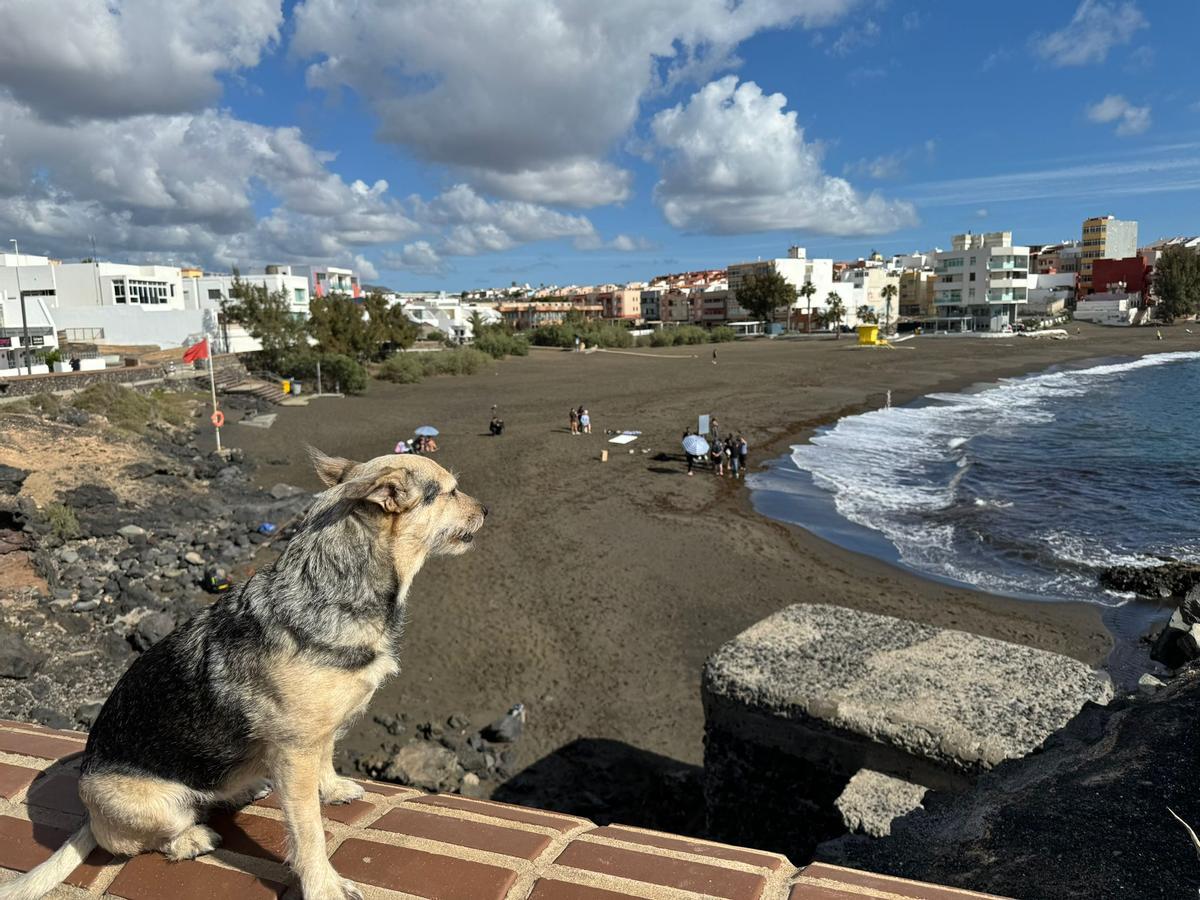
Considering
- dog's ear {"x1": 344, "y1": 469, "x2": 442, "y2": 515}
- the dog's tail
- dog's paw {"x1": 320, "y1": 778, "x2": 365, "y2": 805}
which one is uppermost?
dog's ear {"x1": 344, "y1": 469, "x2": 442, "y2": 515}

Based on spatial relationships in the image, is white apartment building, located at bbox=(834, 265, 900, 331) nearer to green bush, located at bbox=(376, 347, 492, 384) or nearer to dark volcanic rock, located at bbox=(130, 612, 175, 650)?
green bush, located at bbox=(376, 347, 492, 384)

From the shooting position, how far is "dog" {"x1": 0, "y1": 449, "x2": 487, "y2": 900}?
2287 mm

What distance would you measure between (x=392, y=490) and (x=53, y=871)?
1443 mm

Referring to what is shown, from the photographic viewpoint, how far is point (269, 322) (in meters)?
47.7

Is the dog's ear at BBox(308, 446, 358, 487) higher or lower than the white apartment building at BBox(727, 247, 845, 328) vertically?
lower

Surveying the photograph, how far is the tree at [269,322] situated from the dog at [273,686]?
48832mm

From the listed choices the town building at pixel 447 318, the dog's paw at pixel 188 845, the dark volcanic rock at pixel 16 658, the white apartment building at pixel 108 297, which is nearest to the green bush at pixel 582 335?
the town building at pixel 447 318

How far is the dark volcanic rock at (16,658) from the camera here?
9.52 metres

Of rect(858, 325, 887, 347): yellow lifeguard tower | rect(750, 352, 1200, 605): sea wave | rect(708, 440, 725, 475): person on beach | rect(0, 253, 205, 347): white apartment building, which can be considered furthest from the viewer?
rect(858, 325, 887, 347): yellow lifeguard tower

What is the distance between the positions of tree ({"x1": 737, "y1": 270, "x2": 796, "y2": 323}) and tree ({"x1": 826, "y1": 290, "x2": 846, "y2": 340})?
273 inches

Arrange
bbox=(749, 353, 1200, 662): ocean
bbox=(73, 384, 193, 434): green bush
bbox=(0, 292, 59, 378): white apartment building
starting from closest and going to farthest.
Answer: bbox=(749, 353, 1200, 662): ocean < bbox=(73, 384, 193, 434): green bush < bbox=(0, 292, 59, 378): white apartment building

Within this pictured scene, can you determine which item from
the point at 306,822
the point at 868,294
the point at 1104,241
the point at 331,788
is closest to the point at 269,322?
the point at 331,788

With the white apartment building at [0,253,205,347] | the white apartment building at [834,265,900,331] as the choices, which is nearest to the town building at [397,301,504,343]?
the white apartment building at [0,253,205,347]

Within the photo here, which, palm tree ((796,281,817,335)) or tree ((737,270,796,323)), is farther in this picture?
palm tree ((796,281,817,335))
